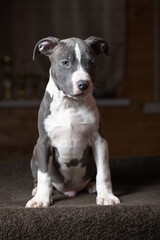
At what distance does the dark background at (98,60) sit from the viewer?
3625mm

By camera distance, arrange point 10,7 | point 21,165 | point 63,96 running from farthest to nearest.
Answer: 1. point 10,7
2. point 21,165
3. point 63,96

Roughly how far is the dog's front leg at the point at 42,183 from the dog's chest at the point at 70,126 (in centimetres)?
5

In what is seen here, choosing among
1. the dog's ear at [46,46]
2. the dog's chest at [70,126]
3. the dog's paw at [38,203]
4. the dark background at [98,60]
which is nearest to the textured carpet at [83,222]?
the dog's paw at [38,203]

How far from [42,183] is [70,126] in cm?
23

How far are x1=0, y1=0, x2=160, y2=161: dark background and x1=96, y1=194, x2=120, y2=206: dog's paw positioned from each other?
2.11 m

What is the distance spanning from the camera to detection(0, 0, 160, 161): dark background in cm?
362

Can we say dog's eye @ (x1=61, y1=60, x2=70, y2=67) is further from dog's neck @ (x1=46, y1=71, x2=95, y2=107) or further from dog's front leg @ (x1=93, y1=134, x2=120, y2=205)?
dog's front leg @ (x1=93, y1=134, x2=120, y2=205)

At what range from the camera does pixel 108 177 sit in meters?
1.62

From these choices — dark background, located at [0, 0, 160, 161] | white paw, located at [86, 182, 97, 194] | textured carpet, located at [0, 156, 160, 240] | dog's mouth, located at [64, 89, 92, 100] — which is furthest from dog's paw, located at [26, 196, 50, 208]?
dark background, located at [0, 0, 160, 161]

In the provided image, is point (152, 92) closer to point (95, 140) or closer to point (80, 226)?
point (95, 140)

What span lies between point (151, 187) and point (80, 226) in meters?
0.59

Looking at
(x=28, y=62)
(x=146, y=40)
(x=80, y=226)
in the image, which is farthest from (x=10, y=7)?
(x=80, y=226)

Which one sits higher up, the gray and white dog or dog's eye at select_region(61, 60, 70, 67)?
dog's eye at select_region(61, 60, 70, 67)

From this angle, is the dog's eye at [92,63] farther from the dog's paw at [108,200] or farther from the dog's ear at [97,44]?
the dog's paw at [108,200]
